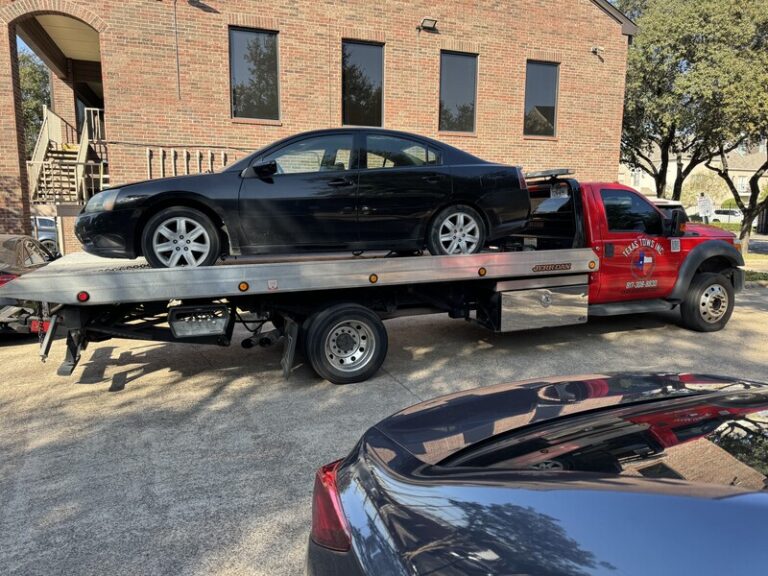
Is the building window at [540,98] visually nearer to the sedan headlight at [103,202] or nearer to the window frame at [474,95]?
the window frame at [474,95]

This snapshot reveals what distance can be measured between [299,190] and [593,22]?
42.3 ft

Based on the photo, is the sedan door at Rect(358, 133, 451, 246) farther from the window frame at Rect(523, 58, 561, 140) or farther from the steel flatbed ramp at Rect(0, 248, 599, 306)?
the window frame at Rect(523, 58, 561, 140)

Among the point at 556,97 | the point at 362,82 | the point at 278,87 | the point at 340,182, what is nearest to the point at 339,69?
the point at 362,82

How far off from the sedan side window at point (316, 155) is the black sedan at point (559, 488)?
3.87 meters

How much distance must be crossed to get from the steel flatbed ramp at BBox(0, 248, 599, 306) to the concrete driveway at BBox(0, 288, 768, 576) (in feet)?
3.45

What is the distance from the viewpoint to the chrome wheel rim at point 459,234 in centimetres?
620

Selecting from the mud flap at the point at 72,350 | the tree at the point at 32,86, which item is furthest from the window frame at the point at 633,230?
the tree at the point at 32,86

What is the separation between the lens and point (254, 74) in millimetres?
12445

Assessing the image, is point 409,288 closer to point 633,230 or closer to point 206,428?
point 206,428

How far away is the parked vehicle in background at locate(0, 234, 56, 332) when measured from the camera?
707 cm

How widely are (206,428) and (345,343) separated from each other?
169 centimetres

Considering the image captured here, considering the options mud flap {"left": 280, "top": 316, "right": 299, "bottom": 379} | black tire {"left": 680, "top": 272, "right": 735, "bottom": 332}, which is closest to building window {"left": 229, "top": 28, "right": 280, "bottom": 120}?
mud flap {"left": 280, "top": 316, "right": 299, "bottom": 379}

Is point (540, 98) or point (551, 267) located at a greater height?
point (540, 98)

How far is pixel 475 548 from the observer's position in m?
1.33
